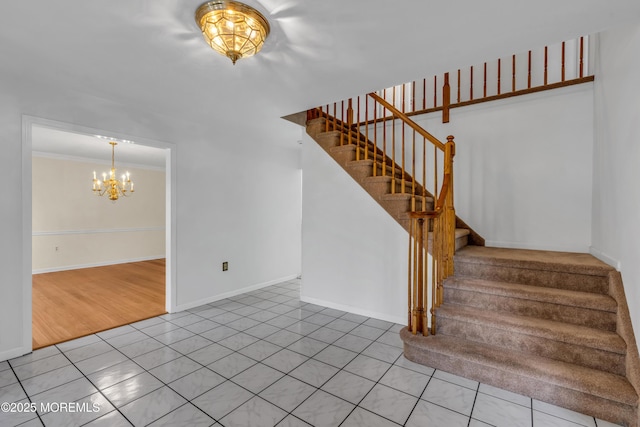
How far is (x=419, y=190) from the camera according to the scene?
12.6 feet

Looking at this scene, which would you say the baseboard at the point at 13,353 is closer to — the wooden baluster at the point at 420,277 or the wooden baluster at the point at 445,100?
the wooden baluster at the point at 420,277

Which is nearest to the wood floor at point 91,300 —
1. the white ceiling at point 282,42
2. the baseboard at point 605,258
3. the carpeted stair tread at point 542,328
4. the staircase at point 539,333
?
the white ceiling at point 282,42

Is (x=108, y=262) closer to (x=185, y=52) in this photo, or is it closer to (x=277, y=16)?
(x=185, y=52)

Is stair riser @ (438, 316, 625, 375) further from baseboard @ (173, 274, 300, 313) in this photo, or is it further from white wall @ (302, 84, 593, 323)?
baseboard @ (173, 274, 300, 313)

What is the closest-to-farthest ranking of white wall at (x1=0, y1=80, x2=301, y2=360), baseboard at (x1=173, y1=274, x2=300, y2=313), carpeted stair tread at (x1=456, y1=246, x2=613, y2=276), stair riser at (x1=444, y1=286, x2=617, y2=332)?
1. stair riser at (x1=444, y1=286, x2=617, y2=332)
2. carpeted stair tread at (x1=456, y1=246, x2=613, y2=276)
3. white wall at (x1=0, y1=80, x2=301, y2=360)
4. baseboard at (x1=173, y1=274, x2=300, y2=313)

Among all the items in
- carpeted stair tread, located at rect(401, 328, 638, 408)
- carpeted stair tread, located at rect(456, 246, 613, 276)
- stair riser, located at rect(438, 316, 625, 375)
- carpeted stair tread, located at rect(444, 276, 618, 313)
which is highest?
carpeted stair tread, located at rect(456, 246, 613, 276)

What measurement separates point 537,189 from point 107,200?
773 centimetres

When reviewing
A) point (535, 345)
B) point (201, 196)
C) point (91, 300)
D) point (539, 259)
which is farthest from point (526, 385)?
point (91, 300)

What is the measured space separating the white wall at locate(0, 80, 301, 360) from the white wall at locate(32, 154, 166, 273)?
391cm

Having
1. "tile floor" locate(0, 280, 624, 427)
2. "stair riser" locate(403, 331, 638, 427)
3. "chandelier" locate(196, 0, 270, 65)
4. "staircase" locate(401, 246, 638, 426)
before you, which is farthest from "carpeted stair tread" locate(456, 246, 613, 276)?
"chandelier" locate(196, 0, 270, 65)

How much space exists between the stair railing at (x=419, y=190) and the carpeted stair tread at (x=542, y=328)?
0.23 metres

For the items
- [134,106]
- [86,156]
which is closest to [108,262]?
[86,156]

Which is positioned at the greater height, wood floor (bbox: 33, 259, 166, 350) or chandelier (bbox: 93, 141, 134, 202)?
chandelier (bbox: 93, 141, 134, 202)

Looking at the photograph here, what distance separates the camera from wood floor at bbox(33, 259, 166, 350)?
3.04 meters
